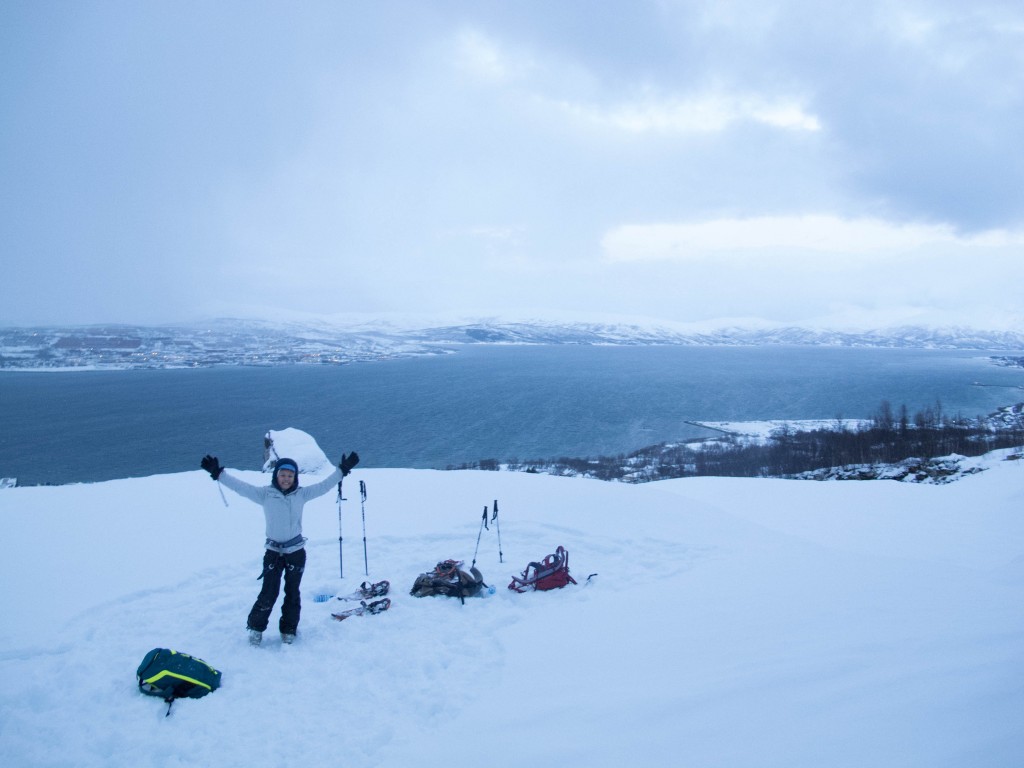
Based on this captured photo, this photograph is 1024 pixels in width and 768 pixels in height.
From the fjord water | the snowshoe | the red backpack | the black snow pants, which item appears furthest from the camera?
the fjord water

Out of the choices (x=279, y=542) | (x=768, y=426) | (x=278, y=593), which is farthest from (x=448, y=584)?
(x=768, y=426)

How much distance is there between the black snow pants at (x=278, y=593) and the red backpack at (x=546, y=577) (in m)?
2.96

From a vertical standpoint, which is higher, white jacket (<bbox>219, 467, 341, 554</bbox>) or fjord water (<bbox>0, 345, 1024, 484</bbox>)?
white jacket (<bbox>219, 467, 341, 554</bbox>)

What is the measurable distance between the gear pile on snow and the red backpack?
595mm

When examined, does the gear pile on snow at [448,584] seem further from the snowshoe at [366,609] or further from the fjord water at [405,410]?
the fjord water at [405,410]

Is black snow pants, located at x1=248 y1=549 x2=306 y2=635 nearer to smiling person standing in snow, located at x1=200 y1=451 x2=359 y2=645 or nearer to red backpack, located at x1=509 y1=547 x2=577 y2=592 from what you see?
smiling person standing in snow, located at x1=200 y1=451 x2=359 y2=645

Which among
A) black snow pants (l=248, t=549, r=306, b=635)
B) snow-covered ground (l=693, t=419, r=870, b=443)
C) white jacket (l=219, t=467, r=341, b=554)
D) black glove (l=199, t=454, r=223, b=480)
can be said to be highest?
black glove (l=199, t=454, r=223, b=480)

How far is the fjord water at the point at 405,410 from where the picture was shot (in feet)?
169

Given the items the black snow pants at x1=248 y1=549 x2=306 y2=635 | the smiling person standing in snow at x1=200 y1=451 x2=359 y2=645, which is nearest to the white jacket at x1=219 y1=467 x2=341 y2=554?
the smiling person standing in snow at x1=200 y1=451 x2=359 y2=645

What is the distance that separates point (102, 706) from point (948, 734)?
6850mm

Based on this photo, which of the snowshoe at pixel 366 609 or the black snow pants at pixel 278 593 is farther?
the snowshoe at pixel 366 609

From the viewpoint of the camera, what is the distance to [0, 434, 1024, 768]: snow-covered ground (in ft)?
12.6

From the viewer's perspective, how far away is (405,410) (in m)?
74.2

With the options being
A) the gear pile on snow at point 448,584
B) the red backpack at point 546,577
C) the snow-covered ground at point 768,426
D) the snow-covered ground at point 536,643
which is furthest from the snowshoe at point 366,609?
the snow-covered ground at point 768,426
